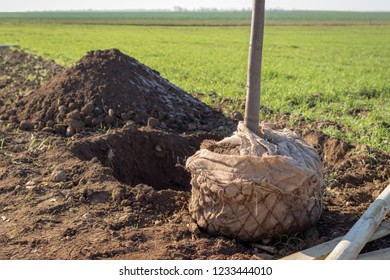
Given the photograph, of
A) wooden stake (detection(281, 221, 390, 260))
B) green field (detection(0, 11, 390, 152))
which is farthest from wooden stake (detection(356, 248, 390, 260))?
green field (detection(0, 11, 390, 152))

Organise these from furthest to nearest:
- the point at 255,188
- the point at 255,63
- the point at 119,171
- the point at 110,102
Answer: the point at 110,102 → the point at 119,171 → the point at 255,63 → the point at 255,188

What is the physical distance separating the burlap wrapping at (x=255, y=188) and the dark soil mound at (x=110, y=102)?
2391 mm

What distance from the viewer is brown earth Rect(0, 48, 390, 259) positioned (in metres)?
3.44

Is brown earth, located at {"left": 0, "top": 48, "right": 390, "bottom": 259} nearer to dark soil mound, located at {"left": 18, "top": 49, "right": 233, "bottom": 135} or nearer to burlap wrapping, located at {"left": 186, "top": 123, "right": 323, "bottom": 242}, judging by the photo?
dark soil mound, located at {"left": 18, "top": 49, "right": 233, "bottom": 135}

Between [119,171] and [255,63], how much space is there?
7.14ft

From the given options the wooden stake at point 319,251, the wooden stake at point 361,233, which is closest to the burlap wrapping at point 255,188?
the wooden stake at point 319,251

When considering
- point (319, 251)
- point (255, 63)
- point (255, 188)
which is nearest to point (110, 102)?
point (255, 63)

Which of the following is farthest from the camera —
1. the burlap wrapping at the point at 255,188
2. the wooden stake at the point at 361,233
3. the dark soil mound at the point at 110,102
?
the dark soil mound at the point at 110,102

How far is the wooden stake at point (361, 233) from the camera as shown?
2923 mm

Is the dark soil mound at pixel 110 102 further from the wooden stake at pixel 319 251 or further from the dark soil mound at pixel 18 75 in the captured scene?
the wooden stake at pixel 319 251

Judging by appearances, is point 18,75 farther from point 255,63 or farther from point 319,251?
point 319,251

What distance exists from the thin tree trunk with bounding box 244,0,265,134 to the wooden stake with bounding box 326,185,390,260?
0.97 meters

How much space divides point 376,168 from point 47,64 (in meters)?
11.1

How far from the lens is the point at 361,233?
3.11m
